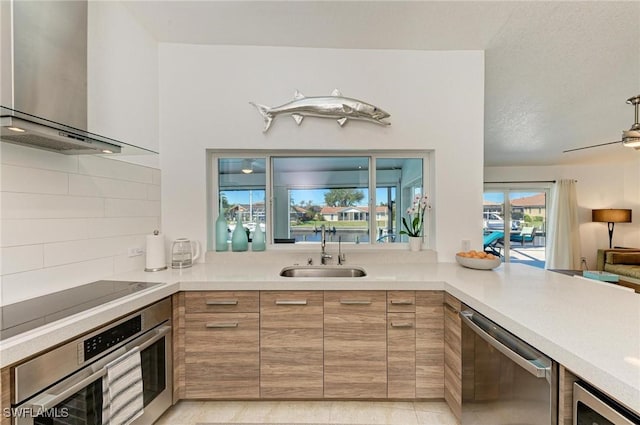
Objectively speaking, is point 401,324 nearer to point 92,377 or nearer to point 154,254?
point 92,377

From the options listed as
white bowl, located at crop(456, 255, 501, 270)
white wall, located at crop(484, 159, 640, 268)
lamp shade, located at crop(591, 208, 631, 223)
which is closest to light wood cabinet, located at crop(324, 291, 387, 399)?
white bowl, located at crop(456, 255, 501, 270)

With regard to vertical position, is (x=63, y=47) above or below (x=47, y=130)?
above

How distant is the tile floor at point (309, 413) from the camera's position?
1.70 meters

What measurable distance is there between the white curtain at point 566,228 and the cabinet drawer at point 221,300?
6.92 m

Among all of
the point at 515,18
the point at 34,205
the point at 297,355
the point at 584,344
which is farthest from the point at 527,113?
the point at 34,205

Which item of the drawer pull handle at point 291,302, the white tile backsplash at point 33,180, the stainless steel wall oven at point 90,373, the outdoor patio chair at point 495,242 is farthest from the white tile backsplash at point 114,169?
the outdoor patio chair at point 495,242

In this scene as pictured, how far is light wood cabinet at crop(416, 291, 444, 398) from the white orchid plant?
2.50 feet

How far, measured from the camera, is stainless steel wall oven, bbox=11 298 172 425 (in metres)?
0.96

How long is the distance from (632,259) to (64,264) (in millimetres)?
7807

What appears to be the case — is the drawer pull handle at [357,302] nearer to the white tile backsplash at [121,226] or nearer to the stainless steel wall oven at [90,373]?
the stainless steel wall oven at [90,373]

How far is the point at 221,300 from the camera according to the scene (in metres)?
1.76

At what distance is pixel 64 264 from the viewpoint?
155 centimetres

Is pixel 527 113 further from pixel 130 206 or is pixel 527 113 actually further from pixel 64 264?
pixel 64 264

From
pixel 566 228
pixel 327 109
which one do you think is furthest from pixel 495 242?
pixel 327 109
